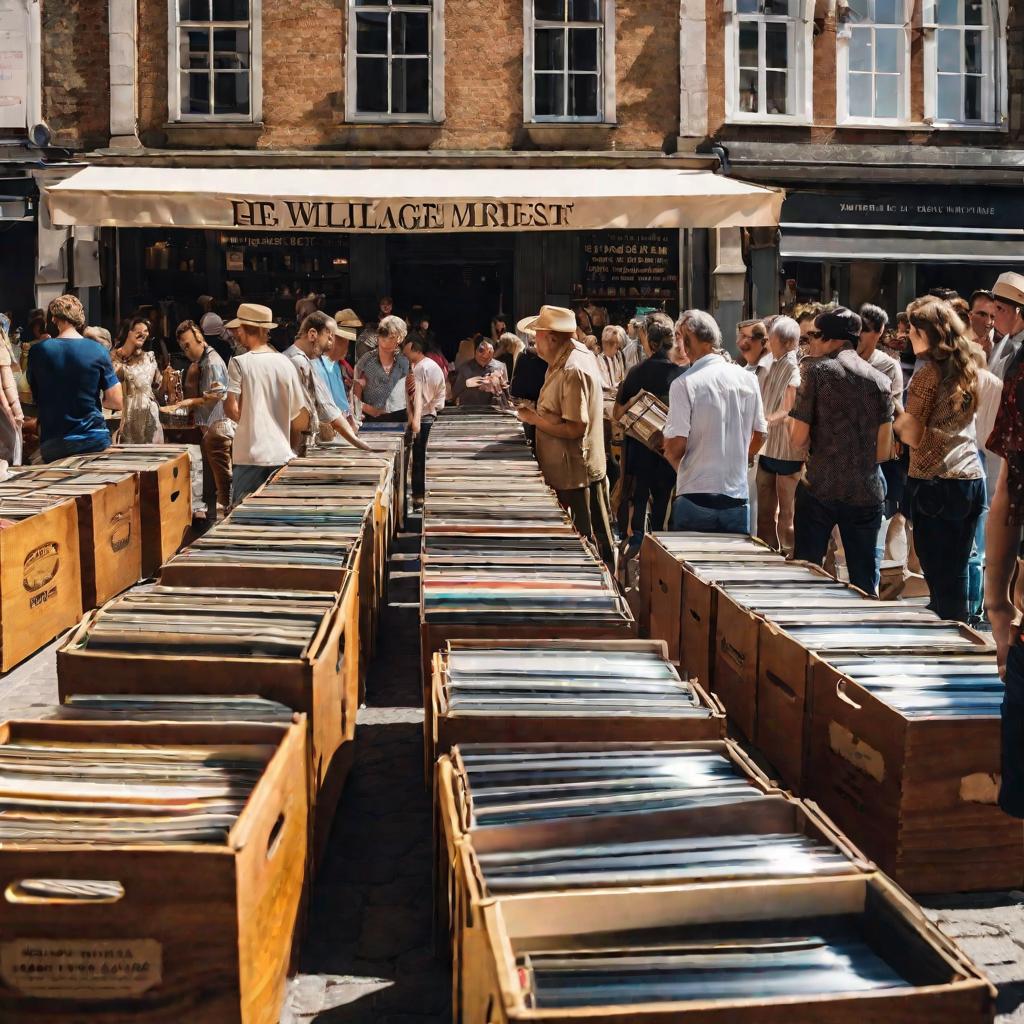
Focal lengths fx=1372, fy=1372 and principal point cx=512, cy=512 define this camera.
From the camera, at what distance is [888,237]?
18266mm

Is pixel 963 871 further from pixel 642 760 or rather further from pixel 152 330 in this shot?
pixel 152 330

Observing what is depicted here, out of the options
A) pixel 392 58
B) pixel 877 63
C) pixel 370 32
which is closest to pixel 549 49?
pixel 392 58

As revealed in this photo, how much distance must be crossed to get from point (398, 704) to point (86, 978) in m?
3.62

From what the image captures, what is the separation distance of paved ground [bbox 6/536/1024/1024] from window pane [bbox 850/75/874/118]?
15.2 m

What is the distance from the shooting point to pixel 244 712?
148 inches

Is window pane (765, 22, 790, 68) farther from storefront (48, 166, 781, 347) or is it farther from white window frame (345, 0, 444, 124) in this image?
white window frame (345, 0, 444, 124)

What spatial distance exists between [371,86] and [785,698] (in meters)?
15.2

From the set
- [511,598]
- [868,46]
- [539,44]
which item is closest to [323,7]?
[539,44]

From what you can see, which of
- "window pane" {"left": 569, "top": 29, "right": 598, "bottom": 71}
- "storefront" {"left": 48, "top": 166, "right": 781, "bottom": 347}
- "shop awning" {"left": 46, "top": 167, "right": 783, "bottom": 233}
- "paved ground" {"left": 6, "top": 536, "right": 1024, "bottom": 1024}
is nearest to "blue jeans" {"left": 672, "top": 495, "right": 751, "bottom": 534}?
"paved ground" {"left": 6, "top": 536, "right": 1024, "bottom": 1024}

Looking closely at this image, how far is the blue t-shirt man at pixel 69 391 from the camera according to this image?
28.1ft

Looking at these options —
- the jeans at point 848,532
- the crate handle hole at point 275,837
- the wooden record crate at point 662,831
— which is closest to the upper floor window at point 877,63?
the jeans at point 848,532

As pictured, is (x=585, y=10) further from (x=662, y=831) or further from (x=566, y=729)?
(x=662, y=831)

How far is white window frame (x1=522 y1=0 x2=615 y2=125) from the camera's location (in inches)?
714

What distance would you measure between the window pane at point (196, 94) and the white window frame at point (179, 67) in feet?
0.42
